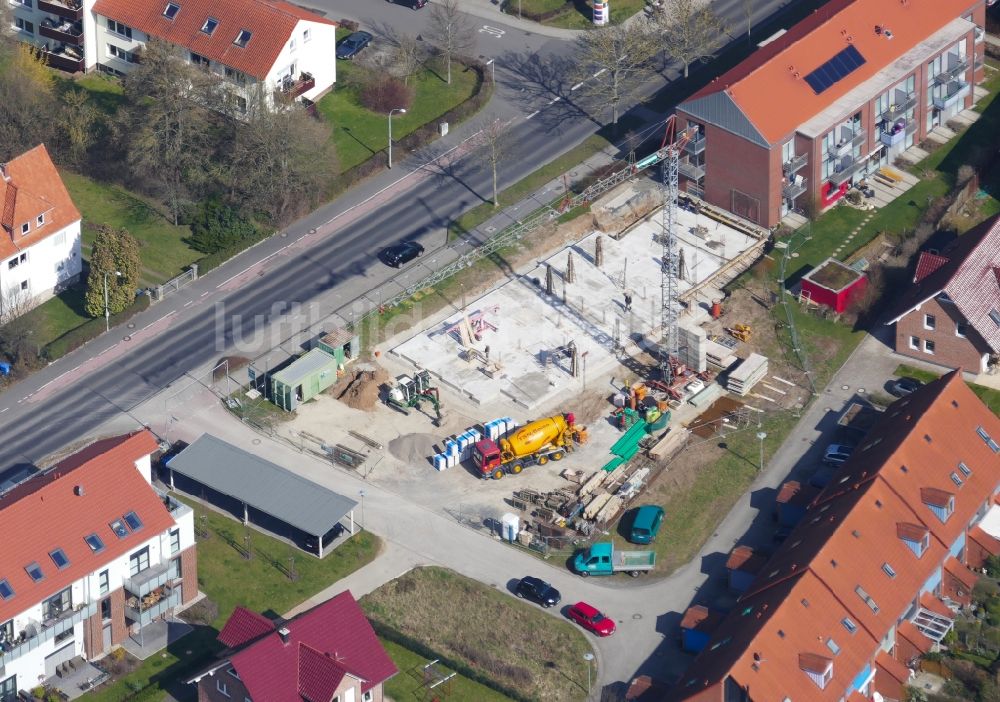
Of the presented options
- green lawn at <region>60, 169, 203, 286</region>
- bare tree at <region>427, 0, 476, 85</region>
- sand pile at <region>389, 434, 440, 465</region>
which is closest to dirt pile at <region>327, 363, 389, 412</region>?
sand pile at <region>389, 434, 440, 465</region>

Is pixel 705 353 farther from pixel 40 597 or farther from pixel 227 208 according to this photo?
pixel 40 597

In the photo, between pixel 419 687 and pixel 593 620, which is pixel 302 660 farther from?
pixel 593 620

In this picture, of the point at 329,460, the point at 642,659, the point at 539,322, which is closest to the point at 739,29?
the point at 539,322

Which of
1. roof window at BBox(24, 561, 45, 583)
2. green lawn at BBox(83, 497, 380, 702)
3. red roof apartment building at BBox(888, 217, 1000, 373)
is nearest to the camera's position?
roof window at BBox(24, 561, 45, 583)

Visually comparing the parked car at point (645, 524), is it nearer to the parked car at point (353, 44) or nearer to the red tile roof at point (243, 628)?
the red tile roof at point (243, 628)

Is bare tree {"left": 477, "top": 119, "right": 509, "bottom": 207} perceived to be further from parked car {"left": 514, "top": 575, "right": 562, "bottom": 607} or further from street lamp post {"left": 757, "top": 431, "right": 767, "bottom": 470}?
parked car {"left": 514, "top": 575, "right": 562, "bottom": 607}

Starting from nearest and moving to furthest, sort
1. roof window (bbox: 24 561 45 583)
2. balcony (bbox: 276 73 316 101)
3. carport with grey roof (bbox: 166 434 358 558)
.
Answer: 1. roof window (bbox: 24 561 45 583)
2. carport with grey roof (bbox: 166 434 358 558)
3. balcony (bbox: 276 73 316 101)
